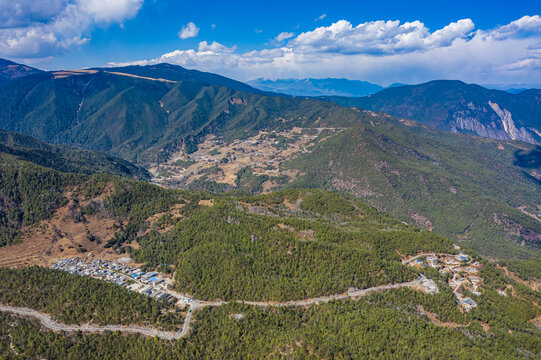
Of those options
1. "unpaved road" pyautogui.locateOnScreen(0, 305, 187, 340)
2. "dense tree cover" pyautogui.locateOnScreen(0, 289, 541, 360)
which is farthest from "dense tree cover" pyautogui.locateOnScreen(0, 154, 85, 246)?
"dense tree cover" pyautogui.locateOnScreen(0, 289, 541, 360)

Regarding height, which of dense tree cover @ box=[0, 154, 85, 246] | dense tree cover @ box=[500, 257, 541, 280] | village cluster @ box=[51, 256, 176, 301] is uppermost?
dense tree cover @ box=[0, 154, 85, 246]

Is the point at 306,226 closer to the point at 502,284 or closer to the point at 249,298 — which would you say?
the point at 249,298

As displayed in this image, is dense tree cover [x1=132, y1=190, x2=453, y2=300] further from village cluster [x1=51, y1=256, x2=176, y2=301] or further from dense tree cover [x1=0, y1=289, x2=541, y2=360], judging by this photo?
dense tree cover [x1=0, y1=289, x2=541, y2=360]

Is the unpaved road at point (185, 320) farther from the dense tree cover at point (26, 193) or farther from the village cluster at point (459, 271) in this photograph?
the dense tree cover at point (26, 193)

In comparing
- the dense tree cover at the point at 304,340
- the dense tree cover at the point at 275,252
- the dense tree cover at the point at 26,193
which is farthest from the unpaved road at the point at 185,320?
the dense tree cover at the point at 26,193

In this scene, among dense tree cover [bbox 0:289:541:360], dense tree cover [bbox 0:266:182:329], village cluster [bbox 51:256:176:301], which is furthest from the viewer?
village cluster [bbox 51:256:176:301]

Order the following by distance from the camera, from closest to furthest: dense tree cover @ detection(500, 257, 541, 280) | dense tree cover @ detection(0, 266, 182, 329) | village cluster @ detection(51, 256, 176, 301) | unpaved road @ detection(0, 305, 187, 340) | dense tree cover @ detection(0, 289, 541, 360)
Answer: dense tree cover @ detection(0, 289, 541, 360)
unpaved road @ detection(0, 305, 187, 340)
dense tree cover @ detection(0, 266, 182, 329)
village cluster @ detection(51, 256, 176, 301)
dense tree cover @ detection(500, 257, 541, 280)

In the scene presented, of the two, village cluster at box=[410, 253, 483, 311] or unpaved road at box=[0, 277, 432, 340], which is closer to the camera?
unpaved road at box=[0, 277, 432, 340]
